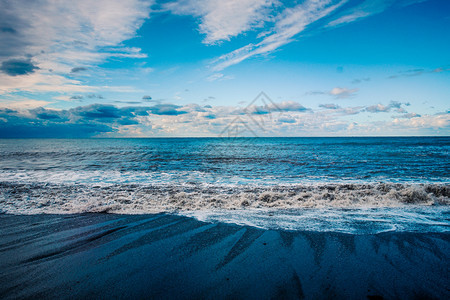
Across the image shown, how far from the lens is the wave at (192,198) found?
799 centimetres

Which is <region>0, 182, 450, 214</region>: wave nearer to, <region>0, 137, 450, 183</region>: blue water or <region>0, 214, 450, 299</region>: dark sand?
<region>0, 214, 450, 299</region>: dark sand

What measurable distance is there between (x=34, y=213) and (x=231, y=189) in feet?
26.3

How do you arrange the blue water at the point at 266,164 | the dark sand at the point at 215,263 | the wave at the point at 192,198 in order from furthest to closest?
the blue water at the point at 266,164 → the wave at the point at 192,198 → the dark sand at the point at 215,263

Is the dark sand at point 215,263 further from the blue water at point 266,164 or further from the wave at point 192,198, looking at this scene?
the blue water at point 266,164

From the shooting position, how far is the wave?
799cm

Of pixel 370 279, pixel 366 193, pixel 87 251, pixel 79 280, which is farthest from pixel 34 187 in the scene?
pixel 366 193

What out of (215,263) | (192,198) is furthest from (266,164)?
(215,263)

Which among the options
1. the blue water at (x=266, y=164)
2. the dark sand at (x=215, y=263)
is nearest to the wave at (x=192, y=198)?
the dark sand at (x=215, y=263)

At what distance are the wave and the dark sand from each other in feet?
6.64

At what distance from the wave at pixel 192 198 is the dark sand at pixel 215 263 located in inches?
79.6

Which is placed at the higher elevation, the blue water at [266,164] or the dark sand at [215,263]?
the dark sand at [215,263]

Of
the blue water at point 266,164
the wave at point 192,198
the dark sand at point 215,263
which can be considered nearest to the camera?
the dark sand at point 215,263

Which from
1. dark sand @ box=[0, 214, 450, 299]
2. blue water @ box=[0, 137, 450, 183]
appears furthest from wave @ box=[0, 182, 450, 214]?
blue water @ box=[0, 137, 450, 183]

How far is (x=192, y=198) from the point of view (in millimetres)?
9328
